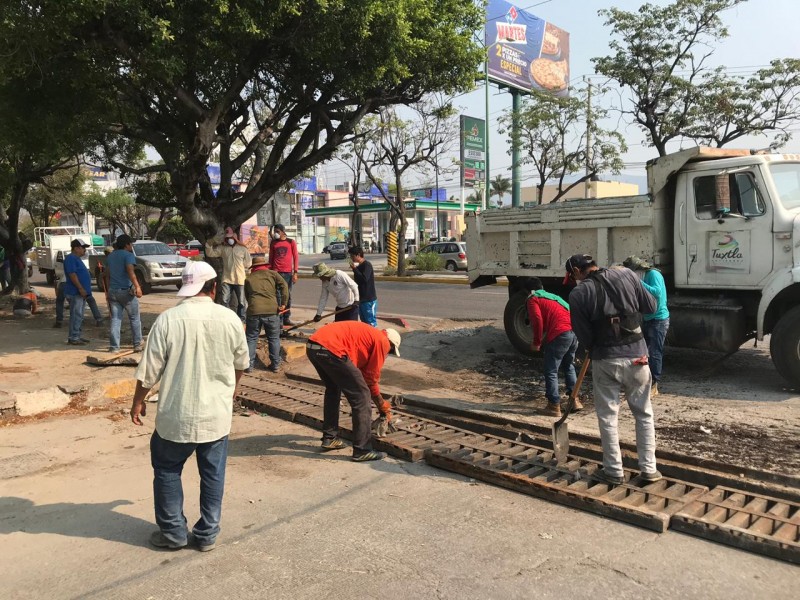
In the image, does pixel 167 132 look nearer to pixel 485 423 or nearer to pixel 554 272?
pixel 554 272

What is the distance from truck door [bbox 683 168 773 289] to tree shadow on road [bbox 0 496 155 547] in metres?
6.66

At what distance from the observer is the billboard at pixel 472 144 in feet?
95.8

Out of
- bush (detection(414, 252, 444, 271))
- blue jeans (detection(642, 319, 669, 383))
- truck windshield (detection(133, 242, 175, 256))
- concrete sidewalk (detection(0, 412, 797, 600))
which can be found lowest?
concrete sidewalk (detection(0, 412, 797, 600))

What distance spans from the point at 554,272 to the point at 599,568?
5921 millimetres

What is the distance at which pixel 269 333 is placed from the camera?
8.48 metres

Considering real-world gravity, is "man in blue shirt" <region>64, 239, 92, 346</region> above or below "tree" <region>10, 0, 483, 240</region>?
below

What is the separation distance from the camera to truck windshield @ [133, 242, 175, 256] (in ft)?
69.2

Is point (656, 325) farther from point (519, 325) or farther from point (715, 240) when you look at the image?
point (519, 325)

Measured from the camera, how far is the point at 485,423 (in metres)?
6.27

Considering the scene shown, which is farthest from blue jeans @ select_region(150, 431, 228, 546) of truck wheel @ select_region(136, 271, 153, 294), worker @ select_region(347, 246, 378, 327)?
truck wheel @ select_region(136, 271, 153, 294)

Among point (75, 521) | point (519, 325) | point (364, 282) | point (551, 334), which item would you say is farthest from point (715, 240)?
point (75, 521)

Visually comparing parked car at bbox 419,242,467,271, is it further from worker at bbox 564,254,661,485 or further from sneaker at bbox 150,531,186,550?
sneaker at bbox 150,531,186,550

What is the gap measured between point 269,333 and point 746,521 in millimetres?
6148

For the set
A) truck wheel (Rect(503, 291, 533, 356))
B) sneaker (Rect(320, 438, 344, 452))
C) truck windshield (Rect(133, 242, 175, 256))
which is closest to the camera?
sneaker (Rect(320, 438, 344, 452))
